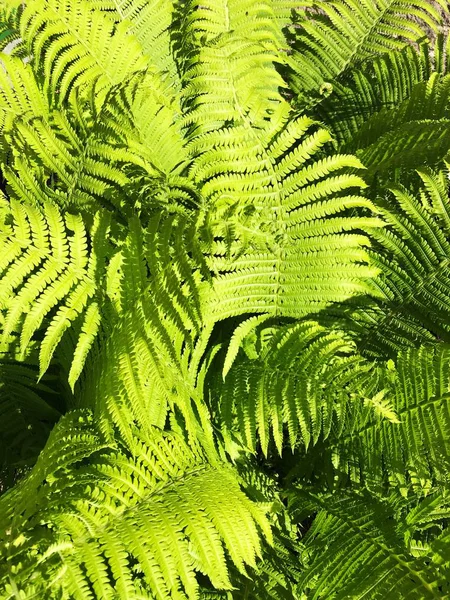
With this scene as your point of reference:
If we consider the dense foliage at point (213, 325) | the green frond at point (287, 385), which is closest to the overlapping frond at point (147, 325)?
the dense foliage at point (213, 325)

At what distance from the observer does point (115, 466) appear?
1169 mm

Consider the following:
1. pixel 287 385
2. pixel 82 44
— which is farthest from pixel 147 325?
pixel 82 44

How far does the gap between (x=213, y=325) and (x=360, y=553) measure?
70cm

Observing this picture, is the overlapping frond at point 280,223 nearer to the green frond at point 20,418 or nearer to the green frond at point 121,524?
the green frond at point 121,524

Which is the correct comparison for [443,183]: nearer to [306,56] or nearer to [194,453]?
[306,56]

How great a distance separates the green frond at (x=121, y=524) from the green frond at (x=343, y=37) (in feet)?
4.72

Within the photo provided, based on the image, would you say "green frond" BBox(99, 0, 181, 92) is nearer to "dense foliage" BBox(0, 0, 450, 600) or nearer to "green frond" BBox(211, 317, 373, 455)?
"dense foliage" BBox(0, 0, 450, 600)

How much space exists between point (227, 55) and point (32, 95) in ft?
2.10

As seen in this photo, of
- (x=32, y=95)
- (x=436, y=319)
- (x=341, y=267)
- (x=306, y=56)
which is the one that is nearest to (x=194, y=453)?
(x=341, y=267)

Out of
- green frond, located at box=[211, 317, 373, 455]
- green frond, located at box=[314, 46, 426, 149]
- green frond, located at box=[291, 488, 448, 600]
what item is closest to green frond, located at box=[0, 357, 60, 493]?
green frond, located at box=[211, 317, 373, 455]

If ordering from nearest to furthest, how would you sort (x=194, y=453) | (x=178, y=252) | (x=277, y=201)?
(x=178, y=252) < (x=194, y=453) < (x=277, y=201)

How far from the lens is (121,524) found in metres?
1.01

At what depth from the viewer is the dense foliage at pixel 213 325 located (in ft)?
3.55

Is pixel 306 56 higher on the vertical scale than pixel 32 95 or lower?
higher
